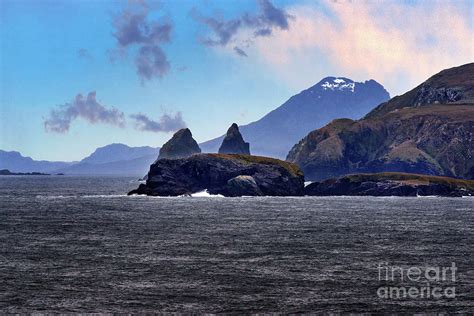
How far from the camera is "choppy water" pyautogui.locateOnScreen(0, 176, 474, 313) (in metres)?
54.2

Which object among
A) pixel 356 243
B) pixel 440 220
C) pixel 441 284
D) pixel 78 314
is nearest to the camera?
pixel 78 314

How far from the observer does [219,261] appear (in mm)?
73812

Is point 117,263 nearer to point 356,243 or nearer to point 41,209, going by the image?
point 356,243

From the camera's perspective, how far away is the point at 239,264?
236ft

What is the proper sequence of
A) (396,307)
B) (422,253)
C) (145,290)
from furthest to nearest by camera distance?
(422,253) → (145,290) → (396,307)

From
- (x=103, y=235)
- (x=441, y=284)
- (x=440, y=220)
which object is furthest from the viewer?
(x=440, y=220)

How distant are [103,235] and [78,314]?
5223cm

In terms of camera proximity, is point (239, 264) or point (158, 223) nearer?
point (239, 264)

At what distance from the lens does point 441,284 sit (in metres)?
62.0

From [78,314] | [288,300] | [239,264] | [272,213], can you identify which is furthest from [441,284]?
[272,213]

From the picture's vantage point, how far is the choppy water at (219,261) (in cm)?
5419

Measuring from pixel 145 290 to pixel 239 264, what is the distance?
16107 mm

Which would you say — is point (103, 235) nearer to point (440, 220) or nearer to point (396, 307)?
point (396, 307)

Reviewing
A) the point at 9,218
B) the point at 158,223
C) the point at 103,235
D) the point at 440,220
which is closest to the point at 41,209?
the point at 9,218
